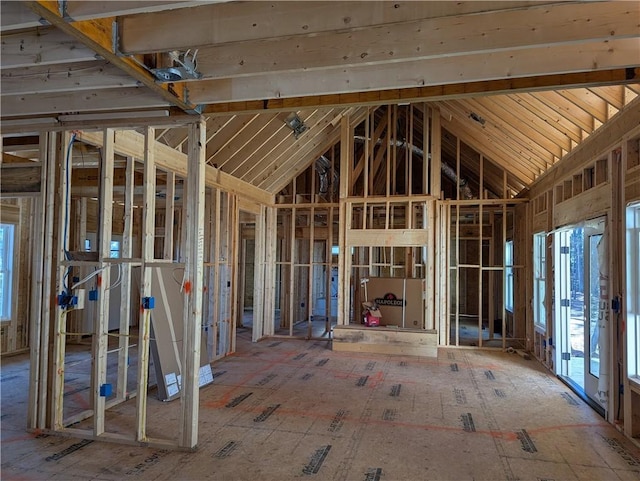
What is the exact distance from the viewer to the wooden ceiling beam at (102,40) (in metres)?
2.25

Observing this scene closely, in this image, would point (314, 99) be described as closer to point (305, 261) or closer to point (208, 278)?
point (208, 278)

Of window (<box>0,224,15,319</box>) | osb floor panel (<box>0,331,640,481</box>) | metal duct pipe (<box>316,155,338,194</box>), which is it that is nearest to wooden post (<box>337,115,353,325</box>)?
metal duct pipe (<box>316,155,338,194</box>)

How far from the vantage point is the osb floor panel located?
10.8 feet

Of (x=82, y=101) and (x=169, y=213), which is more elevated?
(x=82, y=101)

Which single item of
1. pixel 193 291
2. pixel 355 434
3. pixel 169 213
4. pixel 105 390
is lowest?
pixel 355 434

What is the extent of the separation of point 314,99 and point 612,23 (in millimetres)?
2103

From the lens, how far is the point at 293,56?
2.93m

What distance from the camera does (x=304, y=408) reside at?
4695mm

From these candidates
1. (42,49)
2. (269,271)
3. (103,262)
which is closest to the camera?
(42,49)

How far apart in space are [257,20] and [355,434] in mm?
3617

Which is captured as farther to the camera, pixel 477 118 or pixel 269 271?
pixel 269 271

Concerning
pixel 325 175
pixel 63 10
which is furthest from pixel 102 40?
pixel 325 175

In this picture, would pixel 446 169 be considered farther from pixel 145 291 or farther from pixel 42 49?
pixel 42 49

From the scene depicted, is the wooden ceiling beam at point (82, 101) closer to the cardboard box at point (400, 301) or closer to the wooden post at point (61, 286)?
the wooden post at point (61, 286)
